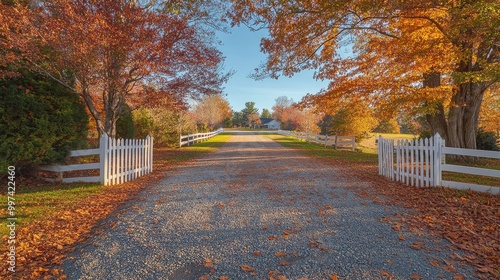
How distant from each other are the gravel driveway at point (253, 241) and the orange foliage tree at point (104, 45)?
4494 millimetres

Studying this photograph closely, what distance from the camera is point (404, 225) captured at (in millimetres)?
4105

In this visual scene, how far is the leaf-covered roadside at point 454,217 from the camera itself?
10.2 feet

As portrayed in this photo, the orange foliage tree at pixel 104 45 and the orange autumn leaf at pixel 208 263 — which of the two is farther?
the orange foliage tree at pixel 104 45

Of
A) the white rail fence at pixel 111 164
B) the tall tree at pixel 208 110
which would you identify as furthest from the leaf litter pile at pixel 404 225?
the tall tree at pixel 208 110

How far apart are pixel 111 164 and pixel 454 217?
7.80 metres

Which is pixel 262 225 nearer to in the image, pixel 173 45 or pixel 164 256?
pixel 164 256

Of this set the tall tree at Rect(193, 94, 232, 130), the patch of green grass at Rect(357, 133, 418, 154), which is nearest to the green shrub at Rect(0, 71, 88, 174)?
the patch of green grass at Rect(357, 133, 418, 154)

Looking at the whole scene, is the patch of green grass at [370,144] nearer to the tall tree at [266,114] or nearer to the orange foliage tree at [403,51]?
the orange foliage tree at [403,51]

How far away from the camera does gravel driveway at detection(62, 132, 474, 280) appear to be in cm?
285

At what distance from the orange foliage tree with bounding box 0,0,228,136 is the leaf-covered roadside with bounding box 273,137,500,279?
7.50 meters

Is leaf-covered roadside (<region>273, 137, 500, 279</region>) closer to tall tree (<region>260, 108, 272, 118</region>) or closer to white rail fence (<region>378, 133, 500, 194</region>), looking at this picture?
white rail fence (<region>378, 133, 500, 194</region>)

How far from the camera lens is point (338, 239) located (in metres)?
3.60

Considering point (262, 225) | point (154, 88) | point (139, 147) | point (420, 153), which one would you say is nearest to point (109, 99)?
point (154, 88)

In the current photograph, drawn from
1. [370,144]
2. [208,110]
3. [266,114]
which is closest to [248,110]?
[266,114]
